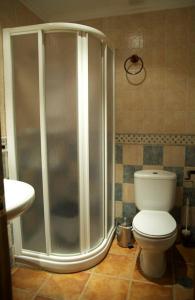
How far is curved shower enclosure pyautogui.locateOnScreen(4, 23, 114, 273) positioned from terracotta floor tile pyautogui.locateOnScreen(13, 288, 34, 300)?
0.85ft

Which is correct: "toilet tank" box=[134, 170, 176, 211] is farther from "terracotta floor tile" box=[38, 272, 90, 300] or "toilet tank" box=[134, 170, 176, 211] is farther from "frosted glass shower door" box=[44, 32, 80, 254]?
"terracotta floor tile" box=[38, 272, 90, 300]

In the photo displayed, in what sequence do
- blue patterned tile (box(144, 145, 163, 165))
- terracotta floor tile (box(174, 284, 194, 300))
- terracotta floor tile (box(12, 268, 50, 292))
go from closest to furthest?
terracotta floor tile (box(174, 284, 194, 300)) → terracotta floor tile (box(12, 268, 50, 292)) → blue patterned tile (box(144, 145, 163, 165))

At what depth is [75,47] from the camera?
1.67 meters

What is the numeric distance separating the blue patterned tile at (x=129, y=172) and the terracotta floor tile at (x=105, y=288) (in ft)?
3.12

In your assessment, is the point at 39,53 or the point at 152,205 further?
the point at 152,205

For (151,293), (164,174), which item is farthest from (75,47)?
(151,293)

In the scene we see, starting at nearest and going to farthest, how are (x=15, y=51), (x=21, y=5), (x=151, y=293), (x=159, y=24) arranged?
1. (x=151, y=293)
2. (x=15, y=51)
3. (x=21, y=5)
4. (x=159, y=24)

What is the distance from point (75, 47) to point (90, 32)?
0.17 metres

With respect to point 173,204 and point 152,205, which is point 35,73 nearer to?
point 152,205

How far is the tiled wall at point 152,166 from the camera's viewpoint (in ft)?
7.34

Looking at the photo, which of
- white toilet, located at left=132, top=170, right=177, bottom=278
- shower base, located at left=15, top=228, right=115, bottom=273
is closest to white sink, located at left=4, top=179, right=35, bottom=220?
shower base, located at left=15, top=228, right=115, bottom=273

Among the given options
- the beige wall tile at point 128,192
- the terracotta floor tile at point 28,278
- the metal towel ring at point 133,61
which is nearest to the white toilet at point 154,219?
the beige wall tile at point 128,192

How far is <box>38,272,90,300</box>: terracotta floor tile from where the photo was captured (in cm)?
164

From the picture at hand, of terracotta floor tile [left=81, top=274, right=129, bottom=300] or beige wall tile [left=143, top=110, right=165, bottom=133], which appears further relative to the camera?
beige wall tile [left=143, top=110, right=165, bottom=133]
